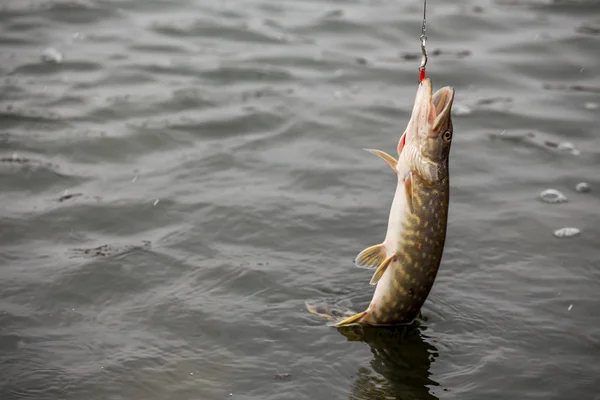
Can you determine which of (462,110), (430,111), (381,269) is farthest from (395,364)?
(462,110)

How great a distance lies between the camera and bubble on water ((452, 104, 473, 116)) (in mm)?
10062

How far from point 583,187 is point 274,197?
308 cm

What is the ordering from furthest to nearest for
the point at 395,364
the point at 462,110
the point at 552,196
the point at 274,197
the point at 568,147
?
the point at 462,110, the point at 568,147, the point at 552,196, the point at 274,197, the point at 395,364

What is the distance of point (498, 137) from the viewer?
948 cm

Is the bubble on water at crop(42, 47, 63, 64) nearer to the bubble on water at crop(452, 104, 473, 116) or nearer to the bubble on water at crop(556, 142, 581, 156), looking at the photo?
the bubble on water at crop(452, 104, 473, 116)

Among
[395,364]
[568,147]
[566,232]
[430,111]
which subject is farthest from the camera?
[568,147]

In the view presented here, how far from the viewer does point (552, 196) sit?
8.16 m

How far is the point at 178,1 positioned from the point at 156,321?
8138 millimetres

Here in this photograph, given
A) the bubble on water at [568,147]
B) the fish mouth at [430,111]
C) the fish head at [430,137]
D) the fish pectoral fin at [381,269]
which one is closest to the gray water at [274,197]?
the bubble on water at [568,147]

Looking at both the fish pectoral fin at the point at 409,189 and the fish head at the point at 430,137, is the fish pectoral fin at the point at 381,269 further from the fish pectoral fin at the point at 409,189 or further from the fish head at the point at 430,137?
the fish head at the point at 430,137

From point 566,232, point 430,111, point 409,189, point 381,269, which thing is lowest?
point 566,232

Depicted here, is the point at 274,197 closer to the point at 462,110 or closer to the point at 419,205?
the point at 419,205

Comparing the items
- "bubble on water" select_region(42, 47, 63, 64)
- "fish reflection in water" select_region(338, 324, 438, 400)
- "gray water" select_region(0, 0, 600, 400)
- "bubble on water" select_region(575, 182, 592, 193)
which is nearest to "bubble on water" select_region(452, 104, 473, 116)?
"gray water" select_region(0, 0, 600, 400)

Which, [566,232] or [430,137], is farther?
[566,232]
